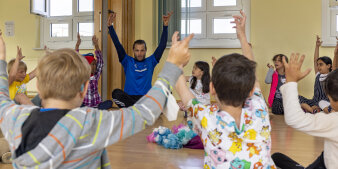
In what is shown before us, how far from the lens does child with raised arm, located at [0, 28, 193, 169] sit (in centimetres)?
68

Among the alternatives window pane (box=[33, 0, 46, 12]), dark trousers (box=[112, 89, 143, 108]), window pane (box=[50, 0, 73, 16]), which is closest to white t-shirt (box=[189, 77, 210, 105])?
dark trousers (box=[112, 89, 143, 108])

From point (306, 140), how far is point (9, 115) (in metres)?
2.20

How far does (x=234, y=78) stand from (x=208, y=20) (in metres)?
3.96

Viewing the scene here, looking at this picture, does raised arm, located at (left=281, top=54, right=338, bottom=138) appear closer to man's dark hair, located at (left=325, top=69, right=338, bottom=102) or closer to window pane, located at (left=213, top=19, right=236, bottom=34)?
man's dark hair, located at (left=325, top=69, right=338, bottom=102)

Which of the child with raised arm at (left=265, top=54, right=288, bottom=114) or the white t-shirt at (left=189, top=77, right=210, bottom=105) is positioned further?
the child with raised arm at (left=265, top=54, right=288, bottom=114)

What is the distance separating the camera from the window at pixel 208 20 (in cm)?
465

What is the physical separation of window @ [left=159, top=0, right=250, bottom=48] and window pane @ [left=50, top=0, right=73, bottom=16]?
1.30 meters

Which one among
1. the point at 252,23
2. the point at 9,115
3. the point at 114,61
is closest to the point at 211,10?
the point at 252,23

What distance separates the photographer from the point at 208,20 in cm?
475

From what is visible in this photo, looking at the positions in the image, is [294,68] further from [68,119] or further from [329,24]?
[329,24]

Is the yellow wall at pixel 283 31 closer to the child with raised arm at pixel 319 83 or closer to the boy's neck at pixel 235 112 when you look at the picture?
the child with raised arm at pixel 319 83

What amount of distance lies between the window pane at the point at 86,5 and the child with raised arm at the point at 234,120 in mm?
3924

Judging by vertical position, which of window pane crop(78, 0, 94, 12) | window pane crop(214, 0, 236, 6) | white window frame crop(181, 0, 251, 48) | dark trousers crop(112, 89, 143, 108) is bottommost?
dark trousers crop(112, 89, 143, 108)

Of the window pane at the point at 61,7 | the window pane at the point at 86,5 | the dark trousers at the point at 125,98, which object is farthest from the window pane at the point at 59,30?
the dark trousers at the point at 125,98
